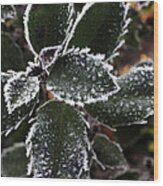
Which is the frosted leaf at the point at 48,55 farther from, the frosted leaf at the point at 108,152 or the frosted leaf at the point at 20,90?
the frosted leaf at the point at 108,152

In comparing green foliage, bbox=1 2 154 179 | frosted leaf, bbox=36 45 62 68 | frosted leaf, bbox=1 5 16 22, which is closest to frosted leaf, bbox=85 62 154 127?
green foliage, bbox=1 2 154 179

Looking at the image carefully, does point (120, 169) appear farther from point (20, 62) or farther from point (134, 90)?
point (20, 62)

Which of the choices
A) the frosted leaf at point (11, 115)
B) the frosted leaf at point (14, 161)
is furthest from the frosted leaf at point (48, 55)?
the frosted leaf at point (14, 161)

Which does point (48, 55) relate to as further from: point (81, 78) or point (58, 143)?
point (58, 143)

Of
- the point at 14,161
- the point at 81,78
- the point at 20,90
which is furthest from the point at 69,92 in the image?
the point at 14,161

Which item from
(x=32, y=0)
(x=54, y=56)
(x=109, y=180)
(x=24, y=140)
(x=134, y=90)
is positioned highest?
(x=32, y=0)

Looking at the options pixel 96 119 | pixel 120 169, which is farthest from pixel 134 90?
pixel 120 169

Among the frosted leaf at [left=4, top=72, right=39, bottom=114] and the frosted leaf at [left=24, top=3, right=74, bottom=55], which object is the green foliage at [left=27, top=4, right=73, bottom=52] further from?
the frosted leaf at [left=4, top=72, right=39, bottom=114]
